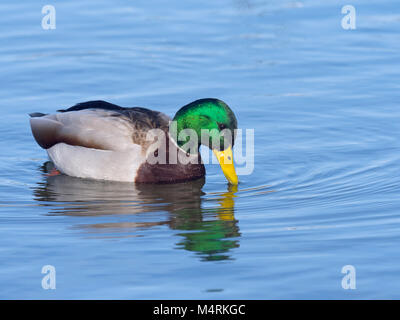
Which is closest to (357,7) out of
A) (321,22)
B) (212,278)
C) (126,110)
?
(321,22)

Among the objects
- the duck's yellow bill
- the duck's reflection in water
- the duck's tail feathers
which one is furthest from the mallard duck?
the duck's tail feathers

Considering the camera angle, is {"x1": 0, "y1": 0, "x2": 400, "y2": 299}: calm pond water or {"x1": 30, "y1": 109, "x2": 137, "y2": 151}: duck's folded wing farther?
{"x1": 30, "y1": 109, "x2": 137, "y2": 151}: duck's folded wing

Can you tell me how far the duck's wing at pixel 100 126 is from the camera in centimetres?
946

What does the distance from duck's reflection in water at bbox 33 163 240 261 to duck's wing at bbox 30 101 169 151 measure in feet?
1.33

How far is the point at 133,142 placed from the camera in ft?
31.0

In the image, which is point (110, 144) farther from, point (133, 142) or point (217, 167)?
point (217, 167)

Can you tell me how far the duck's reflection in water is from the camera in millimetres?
7824

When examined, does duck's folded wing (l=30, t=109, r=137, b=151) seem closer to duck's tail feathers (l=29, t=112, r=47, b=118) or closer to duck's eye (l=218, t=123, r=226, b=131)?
duck's tail feathers (l=29, t=112, r=47, b=118)

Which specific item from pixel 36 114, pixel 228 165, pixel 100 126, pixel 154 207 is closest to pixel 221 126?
pixel 228 165

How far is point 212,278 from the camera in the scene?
6.86 m

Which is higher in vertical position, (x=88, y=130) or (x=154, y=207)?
(x=88, y=130)

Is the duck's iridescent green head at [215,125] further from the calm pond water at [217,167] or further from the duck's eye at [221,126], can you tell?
the calm pond water at [217,167]

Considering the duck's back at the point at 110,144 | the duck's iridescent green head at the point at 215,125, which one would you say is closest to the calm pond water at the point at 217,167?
the duck's back at the point at 110,144

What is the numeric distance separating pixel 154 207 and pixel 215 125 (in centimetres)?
106
